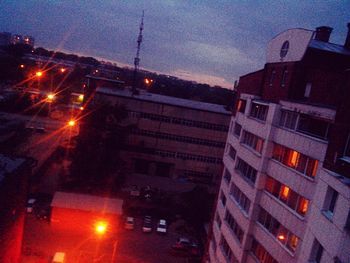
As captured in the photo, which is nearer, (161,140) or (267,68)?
(267,68)

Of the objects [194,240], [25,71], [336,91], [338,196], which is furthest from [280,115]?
Answer: [25,71]

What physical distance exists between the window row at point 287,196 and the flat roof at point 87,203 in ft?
74.5

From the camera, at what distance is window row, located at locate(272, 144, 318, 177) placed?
16.5 meters

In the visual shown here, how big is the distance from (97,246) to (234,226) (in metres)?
16.9

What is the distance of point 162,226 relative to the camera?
1559 inches

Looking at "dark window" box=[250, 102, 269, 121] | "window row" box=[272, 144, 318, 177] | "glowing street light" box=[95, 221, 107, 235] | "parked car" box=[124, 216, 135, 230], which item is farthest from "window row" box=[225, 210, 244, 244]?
"parked car" box=[124, 216, 135, 230]

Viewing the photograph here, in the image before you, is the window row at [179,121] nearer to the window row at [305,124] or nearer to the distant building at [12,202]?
the distant building at [12,202]

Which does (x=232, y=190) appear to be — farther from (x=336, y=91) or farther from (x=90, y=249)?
(x=90, y=249)

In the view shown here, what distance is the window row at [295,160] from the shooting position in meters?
16.5

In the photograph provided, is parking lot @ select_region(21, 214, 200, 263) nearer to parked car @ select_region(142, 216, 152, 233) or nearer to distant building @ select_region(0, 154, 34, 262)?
parked car @ select_region(142, 216, 152, 233)

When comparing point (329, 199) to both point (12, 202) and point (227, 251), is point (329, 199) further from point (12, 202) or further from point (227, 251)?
point (12, 202)

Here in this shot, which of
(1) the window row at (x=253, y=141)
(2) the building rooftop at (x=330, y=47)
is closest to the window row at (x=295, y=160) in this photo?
(1) the window row at (x=253, y=141)

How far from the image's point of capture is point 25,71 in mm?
109062

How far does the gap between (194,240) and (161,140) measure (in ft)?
66.6
